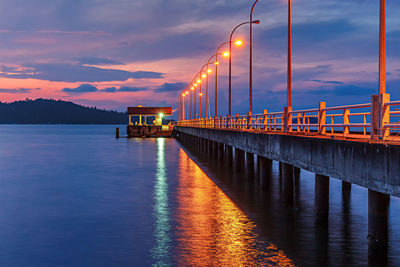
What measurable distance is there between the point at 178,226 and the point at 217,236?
2630 mm

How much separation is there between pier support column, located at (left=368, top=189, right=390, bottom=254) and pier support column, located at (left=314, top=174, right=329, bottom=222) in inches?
151

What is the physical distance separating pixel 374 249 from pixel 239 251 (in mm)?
4066

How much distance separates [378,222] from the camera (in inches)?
500

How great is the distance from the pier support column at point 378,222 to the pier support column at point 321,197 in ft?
12.6

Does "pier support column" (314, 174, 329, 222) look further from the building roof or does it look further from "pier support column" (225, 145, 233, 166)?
the building roof

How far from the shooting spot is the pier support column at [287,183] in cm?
2158

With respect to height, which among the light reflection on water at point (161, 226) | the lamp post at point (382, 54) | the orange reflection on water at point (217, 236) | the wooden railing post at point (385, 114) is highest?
the lamp post at point (382, 54)

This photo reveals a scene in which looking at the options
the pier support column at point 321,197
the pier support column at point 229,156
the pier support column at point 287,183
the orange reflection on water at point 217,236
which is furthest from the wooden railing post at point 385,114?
the pier support column at point 229,156

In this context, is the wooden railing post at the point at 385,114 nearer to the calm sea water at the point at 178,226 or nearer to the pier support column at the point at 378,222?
the pier support column at the point at 378,222

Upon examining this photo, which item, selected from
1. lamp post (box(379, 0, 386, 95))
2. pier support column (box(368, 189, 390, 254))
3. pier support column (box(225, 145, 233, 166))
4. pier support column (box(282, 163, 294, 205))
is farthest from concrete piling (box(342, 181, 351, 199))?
lamp post (box(379, 0, 386, 95))

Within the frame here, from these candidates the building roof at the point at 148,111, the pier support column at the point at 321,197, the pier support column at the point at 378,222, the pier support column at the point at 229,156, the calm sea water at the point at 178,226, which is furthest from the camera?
the building roof at the point at 148,111

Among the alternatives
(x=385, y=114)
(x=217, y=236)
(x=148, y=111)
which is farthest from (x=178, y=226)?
(x=148, y=111)

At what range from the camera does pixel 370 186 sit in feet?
39.6

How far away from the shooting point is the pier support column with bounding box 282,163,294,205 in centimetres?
2158
